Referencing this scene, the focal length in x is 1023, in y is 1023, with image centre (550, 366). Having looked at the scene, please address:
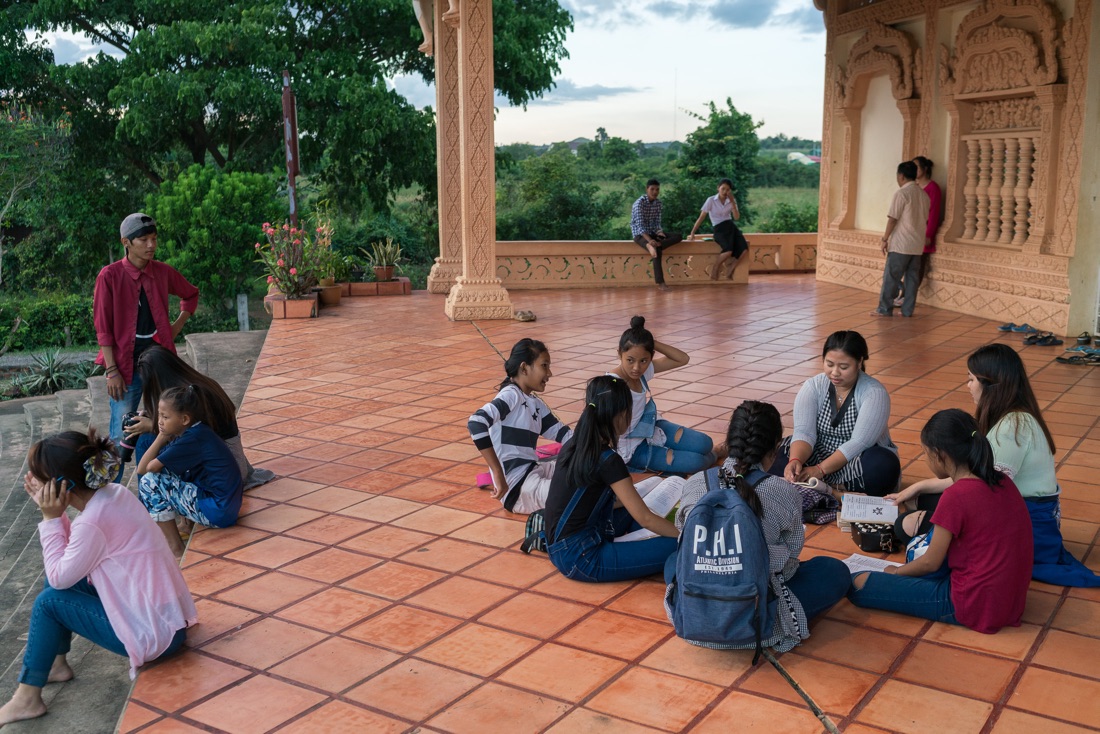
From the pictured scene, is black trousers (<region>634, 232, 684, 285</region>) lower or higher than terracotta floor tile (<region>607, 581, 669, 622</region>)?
higher

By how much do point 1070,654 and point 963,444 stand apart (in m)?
0.71

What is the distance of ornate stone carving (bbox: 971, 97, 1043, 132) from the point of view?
946cm

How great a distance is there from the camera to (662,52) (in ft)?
104

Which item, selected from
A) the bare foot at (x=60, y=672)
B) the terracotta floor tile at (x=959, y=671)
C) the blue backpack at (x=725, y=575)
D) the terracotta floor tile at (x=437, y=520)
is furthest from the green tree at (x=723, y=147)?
the bare foot at (x=60, y=672)

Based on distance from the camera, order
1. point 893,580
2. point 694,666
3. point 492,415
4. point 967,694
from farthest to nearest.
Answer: point 492,415, point 893,580, point 694,666, point 967,694

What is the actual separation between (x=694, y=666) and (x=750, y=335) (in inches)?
245

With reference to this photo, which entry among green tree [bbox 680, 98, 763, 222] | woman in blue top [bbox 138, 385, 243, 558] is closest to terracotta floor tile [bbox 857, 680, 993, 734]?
woman in blue top [bbox 138, 385, 243, 558]

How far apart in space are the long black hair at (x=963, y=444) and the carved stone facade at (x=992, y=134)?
6.52m

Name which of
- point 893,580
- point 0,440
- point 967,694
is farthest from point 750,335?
point 0,440

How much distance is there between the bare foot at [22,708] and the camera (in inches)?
119

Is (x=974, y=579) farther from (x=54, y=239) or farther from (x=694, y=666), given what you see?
(x=54, y=239)

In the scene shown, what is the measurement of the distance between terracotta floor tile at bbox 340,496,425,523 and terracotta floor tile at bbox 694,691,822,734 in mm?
1999

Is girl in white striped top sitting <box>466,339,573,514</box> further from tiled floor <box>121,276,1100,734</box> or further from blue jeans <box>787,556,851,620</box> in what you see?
blue jeans <box>787,556,851,620</box>

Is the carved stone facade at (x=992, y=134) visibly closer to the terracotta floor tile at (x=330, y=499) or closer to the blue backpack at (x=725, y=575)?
the terracotta floor tile at (x=330, y=499)
